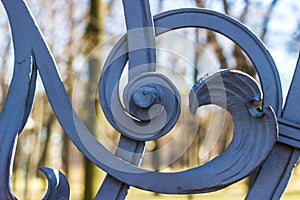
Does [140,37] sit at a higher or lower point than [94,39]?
lower

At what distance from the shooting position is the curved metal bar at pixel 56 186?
1.87 metres

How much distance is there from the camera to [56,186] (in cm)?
188

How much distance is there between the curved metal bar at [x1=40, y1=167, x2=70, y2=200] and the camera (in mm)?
1872

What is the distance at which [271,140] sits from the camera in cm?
177

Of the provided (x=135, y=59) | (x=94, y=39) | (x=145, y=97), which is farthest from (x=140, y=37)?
(x=94, y=39)

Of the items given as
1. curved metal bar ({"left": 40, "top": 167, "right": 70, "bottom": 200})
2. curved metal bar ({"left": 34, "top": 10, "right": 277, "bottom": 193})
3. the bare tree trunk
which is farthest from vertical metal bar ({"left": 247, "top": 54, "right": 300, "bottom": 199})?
the bare tree trunk

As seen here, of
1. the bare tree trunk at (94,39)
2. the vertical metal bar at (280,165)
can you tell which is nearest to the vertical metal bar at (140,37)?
the vertical metal bar at (280,165)

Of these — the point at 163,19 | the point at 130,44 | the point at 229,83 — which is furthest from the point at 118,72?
the point at 229,83

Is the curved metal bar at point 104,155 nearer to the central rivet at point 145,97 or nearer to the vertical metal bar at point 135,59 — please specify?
the vertical metal bar at point 135,59

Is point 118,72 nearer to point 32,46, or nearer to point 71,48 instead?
point 32,46

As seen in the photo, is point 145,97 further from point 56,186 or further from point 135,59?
point 56,186

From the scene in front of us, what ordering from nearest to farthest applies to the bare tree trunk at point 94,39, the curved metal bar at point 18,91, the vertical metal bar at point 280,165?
the vertical metal bar at point 280,165 → the curved metal bar at point 18,91 → the bare tree trunk at point 94,39

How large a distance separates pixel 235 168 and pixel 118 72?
553mm

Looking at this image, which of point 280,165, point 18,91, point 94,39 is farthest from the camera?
point 94,39
